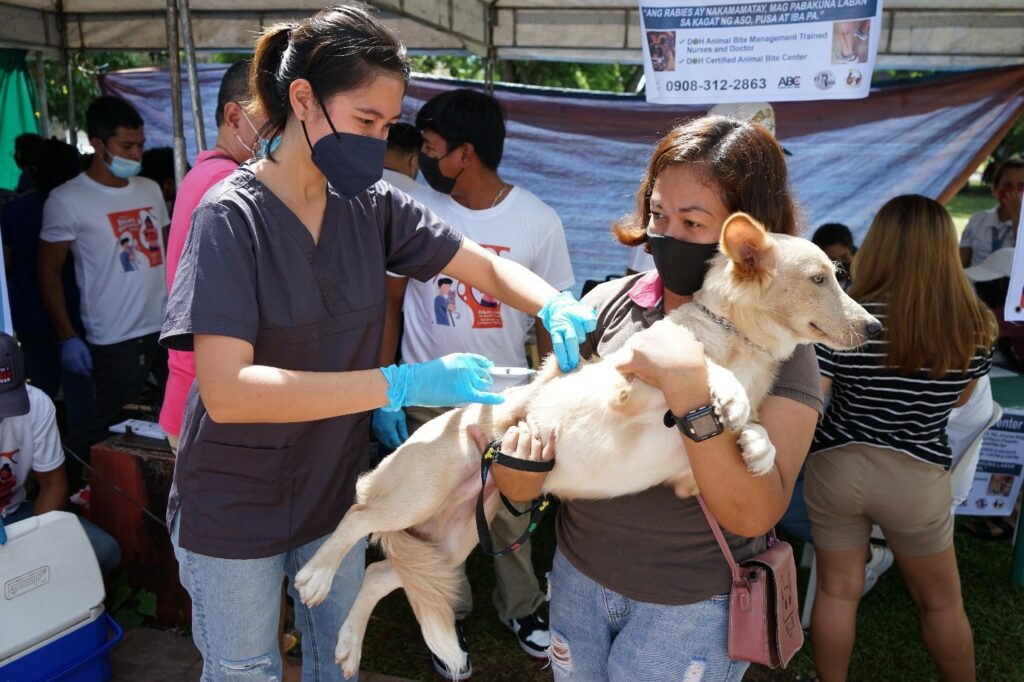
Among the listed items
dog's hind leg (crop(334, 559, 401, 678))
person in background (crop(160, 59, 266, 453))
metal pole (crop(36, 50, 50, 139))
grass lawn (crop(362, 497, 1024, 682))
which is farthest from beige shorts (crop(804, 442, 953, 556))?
metal pole (crop(36, 50, 50, 139))

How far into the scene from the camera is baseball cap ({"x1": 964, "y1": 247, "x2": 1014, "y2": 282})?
5391mm

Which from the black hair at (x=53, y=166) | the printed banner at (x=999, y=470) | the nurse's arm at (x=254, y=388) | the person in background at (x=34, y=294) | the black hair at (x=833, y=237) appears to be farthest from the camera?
the black hair at (x=53, y=166)

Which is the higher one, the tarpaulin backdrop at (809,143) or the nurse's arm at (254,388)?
the tarpaulin backdrop at (809,143)

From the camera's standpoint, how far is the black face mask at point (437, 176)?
3.93m

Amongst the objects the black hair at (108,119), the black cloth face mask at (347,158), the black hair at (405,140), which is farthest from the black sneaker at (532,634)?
the black hair at (108,119)

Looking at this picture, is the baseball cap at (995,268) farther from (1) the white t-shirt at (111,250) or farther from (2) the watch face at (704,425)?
(1) the white t-shirt at (111,250)

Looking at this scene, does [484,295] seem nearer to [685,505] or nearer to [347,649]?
[347,649]

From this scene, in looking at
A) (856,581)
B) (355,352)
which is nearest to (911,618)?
(856,581)

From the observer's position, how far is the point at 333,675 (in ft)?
8.09

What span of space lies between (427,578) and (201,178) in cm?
161

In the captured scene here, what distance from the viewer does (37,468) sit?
151 inches

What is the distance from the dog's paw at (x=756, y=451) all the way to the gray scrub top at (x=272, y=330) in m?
1.04

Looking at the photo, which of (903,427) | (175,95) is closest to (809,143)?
(903,427)

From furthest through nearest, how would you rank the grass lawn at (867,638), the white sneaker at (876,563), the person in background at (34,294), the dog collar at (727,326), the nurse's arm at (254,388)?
the person in background at (34,294)
the white sneaker at (876,563)
the grass lawn at (867,638)
the dog collar at (727,326)
the nurse's arm at (254,388)
